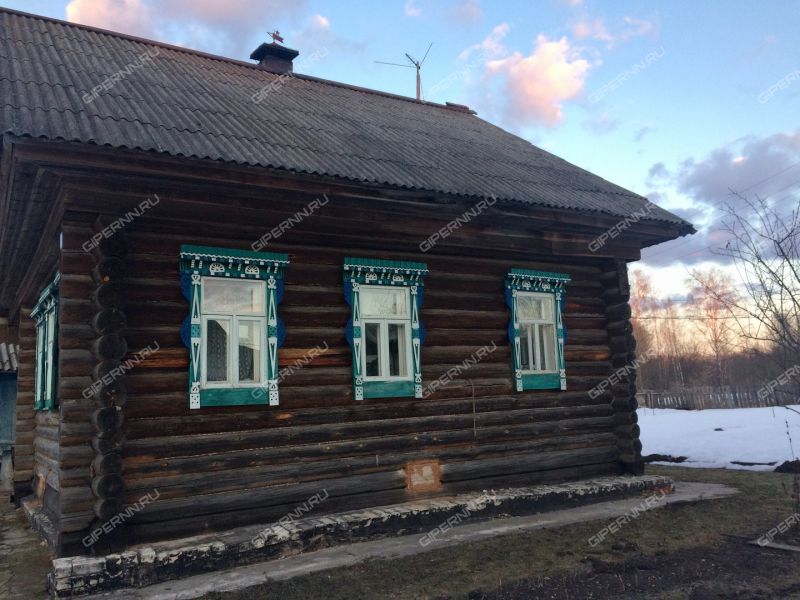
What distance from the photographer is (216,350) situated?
6.48 meters

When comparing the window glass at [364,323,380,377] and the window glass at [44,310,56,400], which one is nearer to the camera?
the window glass at [364,323,380,377]

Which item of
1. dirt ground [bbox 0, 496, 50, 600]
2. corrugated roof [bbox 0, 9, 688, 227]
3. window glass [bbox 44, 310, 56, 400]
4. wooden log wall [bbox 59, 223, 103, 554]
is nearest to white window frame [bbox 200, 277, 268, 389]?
wooden log wall [bbox 59, 223, 103, 554]

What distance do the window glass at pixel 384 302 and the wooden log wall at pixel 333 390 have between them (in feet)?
0.96

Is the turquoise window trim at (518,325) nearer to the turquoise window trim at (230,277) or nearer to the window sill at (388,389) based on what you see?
the window sill at (388,389)

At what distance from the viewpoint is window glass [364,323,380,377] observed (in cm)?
735

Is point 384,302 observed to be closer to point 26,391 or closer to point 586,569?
point 586,569

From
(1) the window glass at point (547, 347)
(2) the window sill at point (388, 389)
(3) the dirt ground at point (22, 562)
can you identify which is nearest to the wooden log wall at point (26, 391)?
(3) the dirt ground at point (22, 562)

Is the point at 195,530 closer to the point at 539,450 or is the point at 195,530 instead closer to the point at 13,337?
the point at 539,450

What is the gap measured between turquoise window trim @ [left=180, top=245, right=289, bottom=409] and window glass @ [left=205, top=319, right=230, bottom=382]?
0.44 ft

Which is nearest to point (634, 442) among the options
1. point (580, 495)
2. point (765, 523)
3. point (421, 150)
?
point (580, 495)

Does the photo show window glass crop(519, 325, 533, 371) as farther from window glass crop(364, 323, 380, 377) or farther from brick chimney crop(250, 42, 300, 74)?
brick chimney crop(250, 42, 300, 74)

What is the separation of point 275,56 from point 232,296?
295 inches

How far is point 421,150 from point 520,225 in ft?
6.03

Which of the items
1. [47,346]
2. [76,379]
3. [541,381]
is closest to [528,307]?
[541,381]
